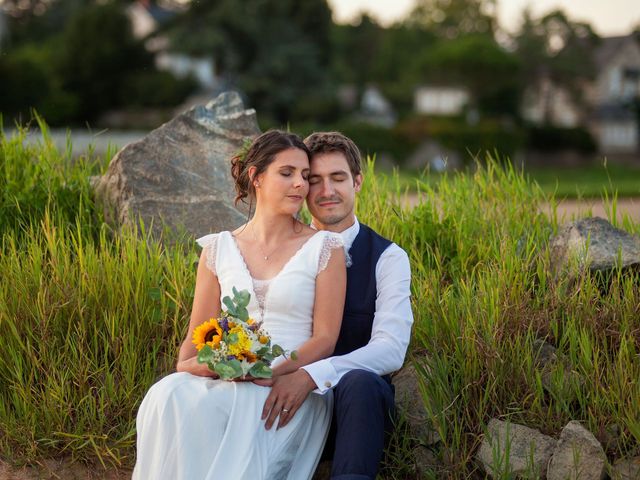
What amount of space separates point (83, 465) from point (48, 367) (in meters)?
0.46

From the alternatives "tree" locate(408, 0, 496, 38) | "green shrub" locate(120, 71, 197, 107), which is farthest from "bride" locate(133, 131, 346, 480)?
"tree" locate(408, 0, 496, 38)

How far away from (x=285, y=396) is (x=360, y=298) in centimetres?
55

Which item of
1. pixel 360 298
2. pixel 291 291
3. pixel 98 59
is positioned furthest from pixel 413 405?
pixel 98 59

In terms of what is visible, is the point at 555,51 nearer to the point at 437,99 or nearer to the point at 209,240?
the point at 437,99

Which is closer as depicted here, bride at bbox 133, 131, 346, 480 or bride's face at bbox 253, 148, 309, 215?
bride at bbox 133, 131, 346, 480

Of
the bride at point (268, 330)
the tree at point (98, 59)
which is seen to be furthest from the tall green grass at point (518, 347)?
the tree at point (98, 59)

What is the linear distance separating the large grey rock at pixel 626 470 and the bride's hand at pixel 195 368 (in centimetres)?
141

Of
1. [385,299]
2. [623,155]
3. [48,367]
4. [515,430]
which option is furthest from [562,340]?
[623,155]

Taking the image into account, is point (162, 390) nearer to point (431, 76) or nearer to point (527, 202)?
point (527, 202)

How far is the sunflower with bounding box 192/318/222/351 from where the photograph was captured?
304cm

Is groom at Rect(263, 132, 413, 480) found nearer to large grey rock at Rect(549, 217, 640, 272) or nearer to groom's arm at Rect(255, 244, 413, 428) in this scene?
groom's arm at Rect(255, 244, 413, 428)

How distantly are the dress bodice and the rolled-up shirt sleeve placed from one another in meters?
0.20

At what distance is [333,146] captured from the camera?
3.46m

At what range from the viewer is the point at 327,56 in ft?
127
